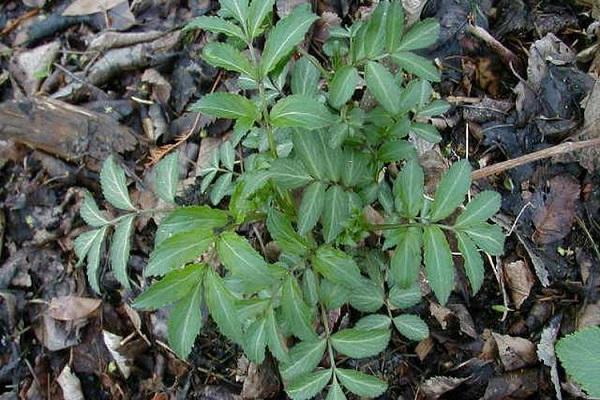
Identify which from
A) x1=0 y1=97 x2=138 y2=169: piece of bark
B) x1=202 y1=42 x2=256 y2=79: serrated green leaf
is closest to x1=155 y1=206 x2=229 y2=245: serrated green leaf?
x1=202 y1=42 x2=256 y2=79: serrated green leaf

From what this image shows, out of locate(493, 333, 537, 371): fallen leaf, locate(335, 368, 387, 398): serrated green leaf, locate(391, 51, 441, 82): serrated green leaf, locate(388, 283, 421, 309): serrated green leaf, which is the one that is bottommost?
locate(493, 333, 537, 371): fallen leaf

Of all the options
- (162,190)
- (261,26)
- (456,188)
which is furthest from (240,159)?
(456,188)

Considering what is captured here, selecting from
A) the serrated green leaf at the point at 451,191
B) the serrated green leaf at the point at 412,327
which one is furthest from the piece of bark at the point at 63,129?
the serrated green leaf at the point at 451,191

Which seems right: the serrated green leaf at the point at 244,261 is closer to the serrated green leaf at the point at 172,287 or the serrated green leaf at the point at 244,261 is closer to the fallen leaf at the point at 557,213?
the serrated green leaf at the point at 172,287

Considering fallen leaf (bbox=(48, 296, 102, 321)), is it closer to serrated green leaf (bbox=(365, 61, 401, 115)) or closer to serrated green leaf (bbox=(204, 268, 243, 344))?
serrated green leaf (bbox=(204, 268, 243, 344))

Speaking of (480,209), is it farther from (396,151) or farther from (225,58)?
(225,58)

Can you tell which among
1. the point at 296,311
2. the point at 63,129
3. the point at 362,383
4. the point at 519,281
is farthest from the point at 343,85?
the point at 63,129
